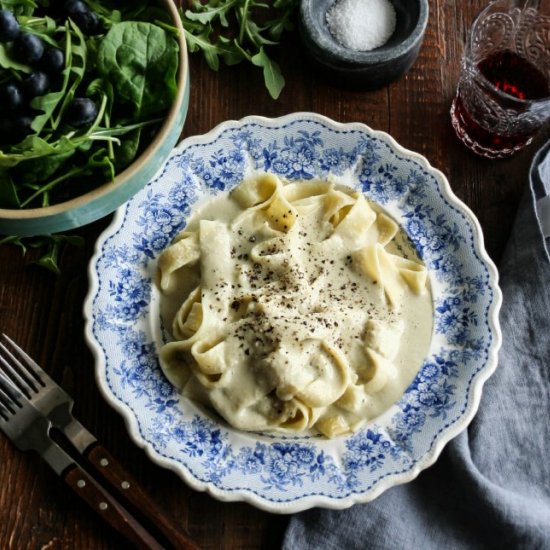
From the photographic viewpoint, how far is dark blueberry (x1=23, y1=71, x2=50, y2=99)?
3117 mm

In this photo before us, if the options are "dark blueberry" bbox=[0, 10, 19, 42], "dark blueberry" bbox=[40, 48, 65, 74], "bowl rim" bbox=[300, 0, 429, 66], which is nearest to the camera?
"dark blueberry" bbox=[0, 10, 19, 42]

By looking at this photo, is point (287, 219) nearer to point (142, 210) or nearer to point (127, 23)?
point (142, 210)

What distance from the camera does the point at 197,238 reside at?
139 inches

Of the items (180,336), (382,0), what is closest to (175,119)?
(180,336)

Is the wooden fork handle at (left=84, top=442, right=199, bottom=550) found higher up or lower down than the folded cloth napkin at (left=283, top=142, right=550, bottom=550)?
higher up

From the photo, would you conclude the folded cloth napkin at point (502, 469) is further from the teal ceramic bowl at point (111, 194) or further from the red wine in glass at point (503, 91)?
the teal ceramic bowl at point (111, 194)

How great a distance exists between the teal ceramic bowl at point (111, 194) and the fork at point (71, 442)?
0.65m

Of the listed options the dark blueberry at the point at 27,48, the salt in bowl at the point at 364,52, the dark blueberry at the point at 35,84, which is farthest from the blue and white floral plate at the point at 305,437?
the dark blueberry at the point at 27,48

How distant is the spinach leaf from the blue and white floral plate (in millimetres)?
423

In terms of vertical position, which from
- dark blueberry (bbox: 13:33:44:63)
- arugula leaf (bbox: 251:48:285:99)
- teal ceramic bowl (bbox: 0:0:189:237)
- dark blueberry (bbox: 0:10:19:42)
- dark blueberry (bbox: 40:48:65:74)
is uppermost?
dark blueberry (bbox: 0:10:19:42)

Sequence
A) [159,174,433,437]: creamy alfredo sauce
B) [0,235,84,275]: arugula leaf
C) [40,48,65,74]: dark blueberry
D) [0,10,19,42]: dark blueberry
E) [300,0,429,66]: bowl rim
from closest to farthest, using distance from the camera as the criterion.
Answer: [0,10,19,42]: dark blueberry < [40,48,65,74]: dark blueberry < [159,174,433,437]: creamy alfredo sauce < [0,235,84,275]: arugula leaf < [300,0,429,66]: bowl rim

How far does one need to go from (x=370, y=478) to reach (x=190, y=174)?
149 centimetres

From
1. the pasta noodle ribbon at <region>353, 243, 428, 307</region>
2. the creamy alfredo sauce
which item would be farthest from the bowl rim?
the pasta noodle ribbon at <region>353, 243, 428, 307</region>

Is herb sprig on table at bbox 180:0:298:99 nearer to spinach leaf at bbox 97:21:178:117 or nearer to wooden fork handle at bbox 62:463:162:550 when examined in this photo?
spinach leaf at bbox 97:21:178:117
